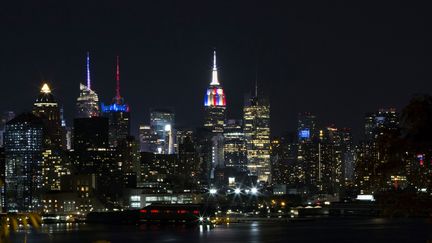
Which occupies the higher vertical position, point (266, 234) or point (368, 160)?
point (368, 160)

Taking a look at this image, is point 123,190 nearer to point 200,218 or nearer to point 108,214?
point 108,214

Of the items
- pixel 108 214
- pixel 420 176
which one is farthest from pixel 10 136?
pixel 420 176

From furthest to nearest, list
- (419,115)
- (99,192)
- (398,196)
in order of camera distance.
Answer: (99,192)
(398,196)
(419,115)

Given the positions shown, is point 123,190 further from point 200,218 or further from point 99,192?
point 200,218

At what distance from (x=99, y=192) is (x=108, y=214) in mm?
35515

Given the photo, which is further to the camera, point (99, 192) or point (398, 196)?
point (99, 192)

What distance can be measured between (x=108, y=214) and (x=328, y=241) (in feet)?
233

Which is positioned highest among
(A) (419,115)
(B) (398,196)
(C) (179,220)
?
(A) (419,115)

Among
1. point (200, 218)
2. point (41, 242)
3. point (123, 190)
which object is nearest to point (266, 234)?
point (41, 242)

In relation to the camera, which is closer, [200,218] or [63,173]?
[200,218]

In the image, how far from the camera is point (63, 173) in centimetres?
19375

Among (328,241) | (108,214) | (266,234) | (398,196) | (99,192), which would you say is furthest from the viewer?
(99,192)

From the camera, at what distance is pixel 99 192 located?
193750 mm

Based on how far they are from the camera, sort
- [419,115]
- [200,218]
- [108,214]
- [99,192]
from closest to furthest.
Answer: [419,115], [200,218], [108,214], [99,192]
